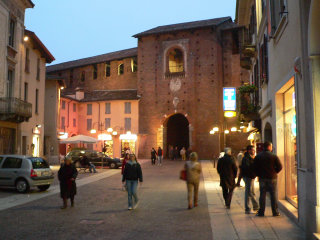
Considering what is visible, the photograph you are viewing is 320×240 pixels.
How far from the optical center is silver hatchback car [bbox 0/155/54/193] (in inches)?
551

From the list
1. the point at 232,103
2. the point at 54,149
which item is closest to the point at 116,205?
the point at 232,103

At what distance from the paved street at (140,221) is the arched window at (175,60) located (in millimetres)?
34002

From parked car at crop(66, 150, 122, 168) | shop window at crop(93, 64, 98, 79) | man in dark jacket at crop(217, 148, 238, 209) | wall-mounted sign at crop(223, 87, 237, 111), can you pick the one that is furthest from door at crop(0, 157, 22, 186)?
shop window at crop(93, 64, 98, 79)

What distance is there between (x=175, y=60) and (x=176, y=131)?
9.51 m

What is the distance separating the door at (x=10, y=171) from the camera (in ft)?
46.6

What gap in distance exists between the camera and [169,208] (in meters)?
10.3

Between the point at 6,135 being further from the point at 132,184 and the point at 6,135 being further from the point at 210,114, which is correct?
the point at 210,114

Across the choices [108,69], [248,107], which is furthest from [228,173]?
[108,69]

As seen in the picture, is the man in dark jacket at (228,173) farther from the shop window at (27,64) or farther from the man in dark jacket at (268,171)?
the shop window at (27,64)

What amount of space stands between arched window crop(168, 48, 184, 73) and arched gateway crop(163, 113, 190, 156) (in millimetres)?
5889

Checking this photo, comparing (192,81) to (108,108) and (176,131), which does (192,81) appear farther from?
(108,108)

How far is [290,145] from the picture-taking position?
404 inches

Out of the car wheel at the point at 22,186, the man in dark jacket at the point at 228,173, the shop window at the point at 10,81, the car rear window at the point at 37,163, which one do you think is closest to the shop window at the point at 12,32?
the shop window at the point at 10,81

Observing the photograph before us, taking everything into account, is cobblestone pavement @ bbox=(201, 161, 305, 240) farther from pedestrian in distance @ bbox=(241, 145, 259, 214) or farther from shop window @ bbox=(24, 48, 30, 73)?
shop window @ bbox=(24, 48, 30, 73)
